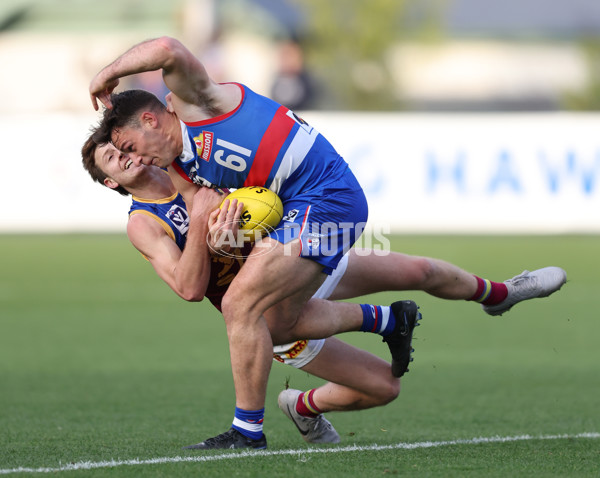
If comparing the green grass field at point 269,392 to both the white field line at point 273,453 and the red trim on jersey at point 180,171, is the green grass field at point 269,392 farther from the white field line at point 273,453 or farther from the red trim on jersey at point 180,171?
the red trim on jersey at point 180,171

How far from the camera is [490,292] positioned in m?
7.12

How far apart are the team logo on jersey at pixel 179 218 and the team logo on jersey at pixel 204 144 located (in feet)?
1.98

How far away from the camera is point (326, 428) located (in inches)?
270

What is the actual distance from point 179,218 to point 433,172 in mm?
13334

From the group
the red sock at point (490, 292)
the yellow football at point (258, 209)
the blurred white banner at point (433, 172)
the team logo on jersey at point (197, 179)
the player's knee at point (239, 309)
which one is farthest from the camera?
the blurred white banner at point (433, 172)

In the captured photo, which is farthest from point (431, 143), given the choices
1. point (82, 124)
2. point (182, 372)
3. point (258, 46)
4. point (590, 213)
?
point (258, 46)

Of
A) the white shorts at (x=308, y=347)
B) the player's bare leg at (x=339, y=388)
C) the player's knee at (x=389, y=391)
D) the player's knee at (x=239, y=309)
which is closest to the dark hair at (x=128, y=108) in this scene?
the player's knee at (x=239, y=309)

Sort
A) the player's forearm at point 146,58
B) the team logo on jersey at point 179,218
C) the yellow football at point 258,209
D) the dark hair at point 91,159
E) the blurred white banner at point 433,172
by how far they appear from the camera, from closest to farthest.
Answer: the player's forearm at point 146,58, the yellow football at point 258,209, the team logo on jersey at point 179,218, the dark hair at point 91,159, the blurred white banner at point 433,172

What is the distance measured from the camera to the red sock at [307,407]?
6.90 meters

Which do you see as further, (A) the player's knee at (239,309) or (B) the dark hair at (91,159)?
(B) the dark hair at (91,159)

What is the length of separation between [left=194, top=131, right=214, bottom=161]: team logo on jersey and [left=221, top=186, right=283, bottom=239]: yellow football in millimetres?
289

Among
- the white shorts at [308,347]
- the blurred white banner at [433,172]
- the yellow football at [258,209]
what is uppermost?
the yellow football at [258,209]

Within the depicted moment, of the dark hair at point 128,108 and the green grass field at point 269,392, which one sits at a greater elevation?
the dark hair at point 128,108

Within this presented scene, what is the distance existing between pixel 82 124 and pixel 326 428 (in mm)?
14134
